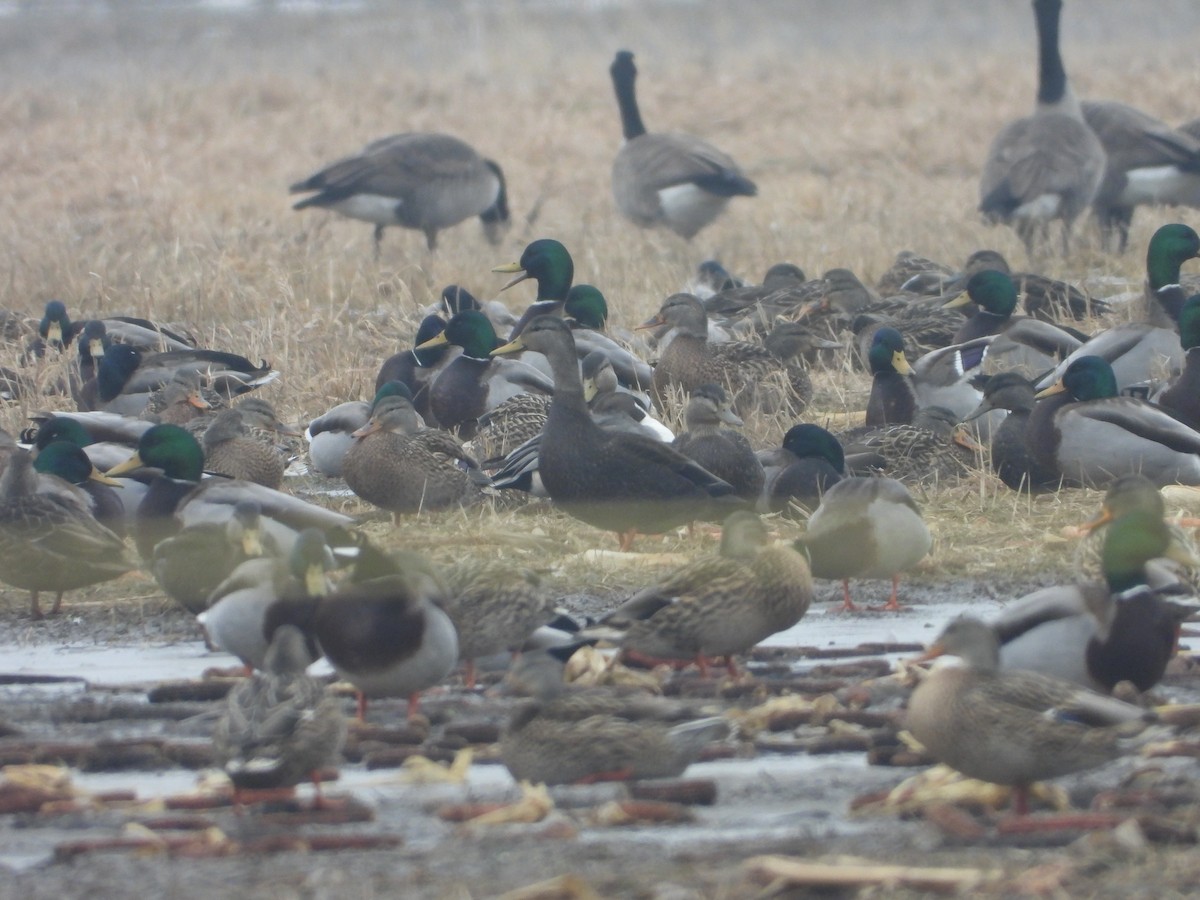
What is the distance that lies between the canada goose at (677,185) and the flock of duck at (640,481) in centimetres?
299

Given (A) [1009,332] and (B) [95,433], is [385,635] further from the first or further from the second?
(A) [1009,332]

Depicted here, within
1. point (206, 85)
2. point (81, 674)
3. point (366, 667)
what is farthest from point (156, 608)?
point (206, 85)

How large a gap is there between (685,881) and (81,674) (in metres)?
2.59

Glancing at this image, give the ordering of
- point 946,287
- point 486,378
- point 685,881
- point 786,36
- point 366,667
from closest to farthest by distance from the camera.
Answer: point 685,881
point 366,667
point 486,378
point 946,287
point 786,36

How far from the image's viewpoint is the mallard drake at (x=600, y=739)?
4.21 m

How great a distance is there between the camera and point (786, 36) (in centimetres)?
4166

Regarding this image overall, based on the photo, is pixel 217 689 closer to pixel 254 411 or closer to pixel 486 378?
pixel 254 411

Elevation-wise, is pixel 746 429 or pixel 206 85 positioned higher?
pixel 206 85

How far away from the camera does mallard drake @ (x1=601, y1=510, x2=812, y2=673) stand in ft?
17.0

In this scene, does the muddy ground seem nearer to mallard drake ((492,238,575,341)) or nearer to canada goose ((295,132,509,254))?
mallard drake ((492,238,575,341))

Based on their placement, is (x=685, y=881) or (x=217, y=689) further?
(x=217, y=689)

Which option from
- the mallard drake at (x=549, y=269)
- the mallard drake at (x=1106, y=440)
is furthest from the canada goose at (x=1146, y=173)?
the mallard drake at (x=1106, y=440)

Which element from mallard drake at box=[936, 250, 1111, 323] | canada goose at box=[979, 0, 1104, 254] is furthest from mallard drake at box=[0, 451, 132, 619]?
canada goose at box=[979, 0, 1104, 254]

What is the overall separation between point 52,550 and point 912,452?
342 cm
